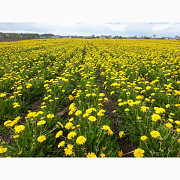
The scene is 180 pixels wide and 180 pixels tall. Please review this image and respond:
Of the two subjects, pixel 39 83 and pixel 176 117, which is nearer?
pixel 176 117

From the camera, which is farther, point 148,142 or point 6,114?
point 6,114

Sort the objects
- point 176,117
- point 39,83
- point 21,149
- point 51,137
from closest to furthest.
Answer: point 21,149 → point 51,137 → point 176,117 → point 39,83

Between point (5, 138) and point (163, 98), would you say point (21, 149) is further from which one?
point (163, 98)

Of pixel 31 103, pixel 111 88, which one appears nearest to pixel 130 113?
pixel 111 88

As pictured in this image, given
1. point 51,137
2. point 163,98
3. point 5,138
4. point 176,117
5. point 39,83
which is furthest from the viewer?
point 39,83

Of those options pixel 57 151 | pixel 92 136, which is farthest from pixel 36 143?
pixel 92 136

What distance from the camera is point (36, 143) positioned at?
2271mm

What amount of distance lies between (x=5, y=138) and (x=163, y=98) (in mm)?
4410

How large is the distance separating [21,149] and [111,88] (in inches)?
147

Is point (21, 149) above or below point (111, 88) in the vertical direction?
below

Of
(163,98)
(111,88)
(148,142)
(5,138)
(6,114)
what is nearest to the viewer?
(148,142)

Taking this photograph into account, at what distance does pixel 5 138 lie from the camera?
2857 mm

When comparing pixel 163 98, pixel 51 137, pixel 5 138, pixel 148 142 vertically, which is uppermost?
pixel 163 98

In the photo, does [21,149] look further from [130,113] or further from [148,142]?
[130,113]
